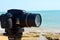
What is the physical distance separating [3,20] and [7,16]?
2.0 inches

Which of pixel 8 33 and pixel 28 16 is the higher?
pixel 28 16

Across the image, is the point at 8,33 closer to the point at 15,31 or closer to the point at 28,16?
the point at 15,31

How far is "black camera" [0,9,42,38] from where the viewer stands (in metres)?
2.00

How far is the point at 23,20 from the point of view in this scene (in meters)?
2.03

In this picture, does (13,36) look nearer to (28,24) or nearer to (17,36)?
(17,36)

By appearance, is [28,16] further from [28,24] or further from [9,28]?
[9,28]

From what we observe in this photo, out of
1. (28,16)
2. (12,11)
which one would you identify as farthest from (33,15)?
(12,11)

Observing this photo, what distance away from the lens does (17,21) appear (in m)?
2.05

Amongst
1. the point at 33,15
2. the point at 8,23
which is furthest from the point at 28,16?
the point at 8,23

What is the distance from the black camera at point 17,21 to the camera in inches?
78.5

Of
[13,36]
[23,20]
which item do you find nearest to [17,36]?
[13,36]

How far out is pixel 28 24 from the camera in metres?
2.01

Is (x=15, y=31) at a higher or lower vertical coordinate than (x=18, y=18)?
lower

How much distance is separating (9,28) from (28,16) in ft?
0.69
